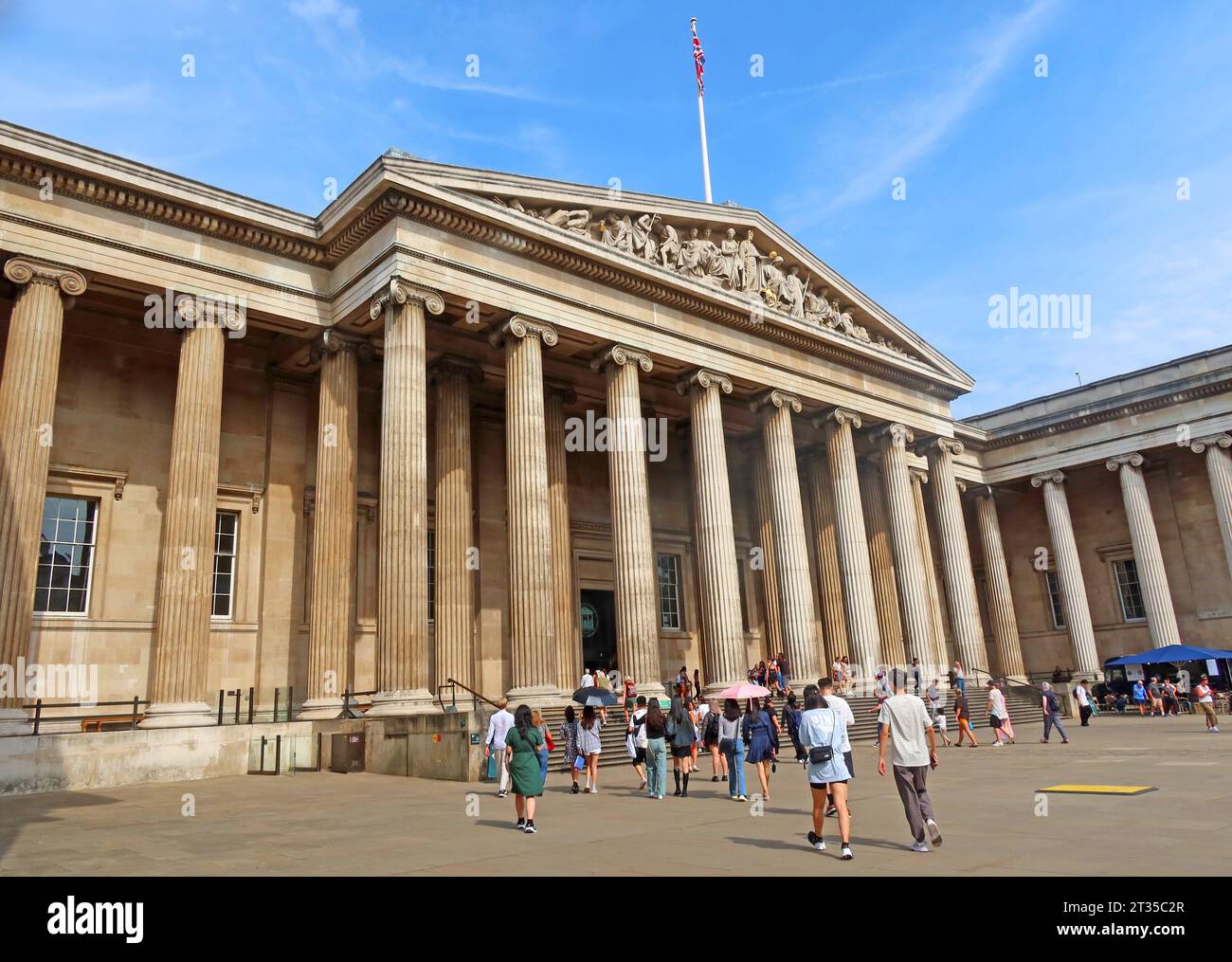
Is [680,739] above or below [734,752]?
above

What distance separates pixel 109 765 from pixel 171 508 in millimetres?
5636

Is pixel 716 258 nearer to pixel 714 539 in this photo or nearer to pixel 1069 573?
pixel 714 539

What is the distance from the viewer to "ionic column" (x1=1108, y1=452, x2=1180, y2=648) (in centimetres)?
3719

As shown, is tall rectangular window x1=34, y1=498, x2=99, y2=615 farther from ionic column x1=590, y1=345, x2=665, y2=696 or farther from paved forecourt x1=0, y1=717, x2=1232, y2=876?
ionic column x1=590, y1=345, x2=665, y2=696

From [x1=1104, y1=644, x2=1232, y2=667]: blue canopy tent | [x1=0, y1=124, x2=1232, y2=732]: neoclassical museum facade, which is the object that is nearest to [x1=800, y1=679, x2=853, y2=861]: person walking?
[x1=0, y1=124, x2=1232, y2=732]: neoclassical museum facade

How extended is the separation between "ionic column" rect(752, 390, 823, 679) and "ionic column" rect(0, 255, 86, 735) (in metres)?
19.9

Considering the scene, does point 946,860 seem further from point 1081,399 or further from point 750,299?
point 1081,399

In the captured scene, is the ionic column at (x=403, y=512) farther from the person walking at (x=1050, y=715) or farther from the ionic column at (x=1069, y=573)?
the ionic column at (x=1069, y=573)

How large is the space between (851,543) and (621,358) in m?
11.0

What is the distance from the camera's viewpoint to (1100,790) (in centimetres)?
1258

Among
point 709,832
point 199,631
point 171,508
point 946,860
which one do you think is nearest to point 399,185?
point 171,508

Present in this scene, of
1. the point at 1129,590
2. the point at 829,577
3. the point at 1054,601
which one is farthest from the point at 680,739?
the point at 1054,601

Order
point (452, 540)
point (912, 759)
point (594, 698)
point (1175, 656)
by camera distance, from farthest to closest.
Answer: point (1175, 656) < point (452, 540) < point (594, 698) < point (912, 759)

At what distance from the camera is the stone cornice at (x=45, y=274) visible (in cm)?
1909
